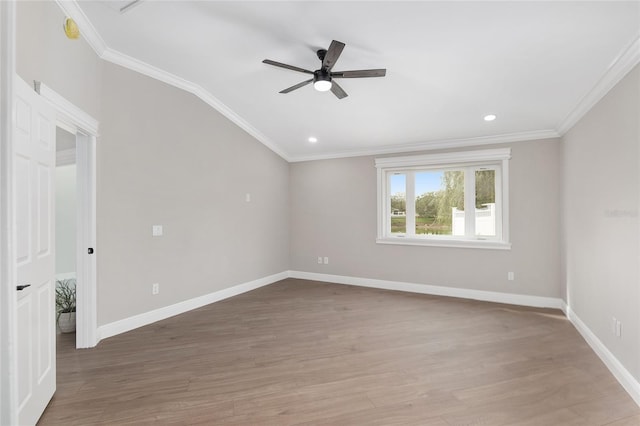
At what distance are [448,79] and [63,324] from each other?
4.92 metres

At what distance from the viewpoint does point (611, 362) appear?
8.00 ft

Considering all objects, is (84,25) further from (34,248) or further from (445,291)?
(445,291)

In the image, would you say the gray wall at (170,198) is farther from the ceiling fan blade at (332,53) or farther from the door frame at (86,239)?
the ceiling fan blade at (332,53)

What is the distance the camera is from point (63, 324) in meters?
3.24

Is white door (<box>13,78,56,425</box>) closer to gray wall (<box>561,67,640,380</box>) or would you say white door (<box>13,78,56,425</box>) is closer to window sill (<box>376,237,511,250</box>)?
gray wall (<box>561,67,640,380</box>)

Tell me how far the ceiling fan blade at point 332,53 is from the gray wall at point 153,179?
6.76ft

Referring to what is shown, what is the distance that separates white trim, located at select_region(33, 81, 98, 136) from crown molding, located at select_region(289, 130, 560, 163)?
355 cm

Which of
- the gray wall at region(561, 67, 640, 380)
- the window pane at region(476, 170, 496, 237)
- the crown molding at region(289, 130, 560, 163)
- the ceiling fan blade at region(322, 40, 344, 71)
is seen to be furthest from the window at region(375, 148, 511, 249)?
the ceiling fan blade at region(322, 40, 344, 71)

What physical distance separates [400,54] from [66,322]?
14.7 feet

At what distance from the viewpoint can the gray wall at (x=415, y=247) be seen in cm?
405

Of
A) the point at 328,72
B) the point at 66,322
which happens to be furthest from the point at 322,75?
the point at 66,322

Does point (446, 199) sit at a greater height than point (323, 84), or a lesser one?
lesser

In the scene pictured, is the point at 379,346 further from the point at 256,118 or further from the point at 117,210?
the point at 256,118

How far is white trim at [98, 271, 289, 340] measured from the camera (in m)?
3.16
